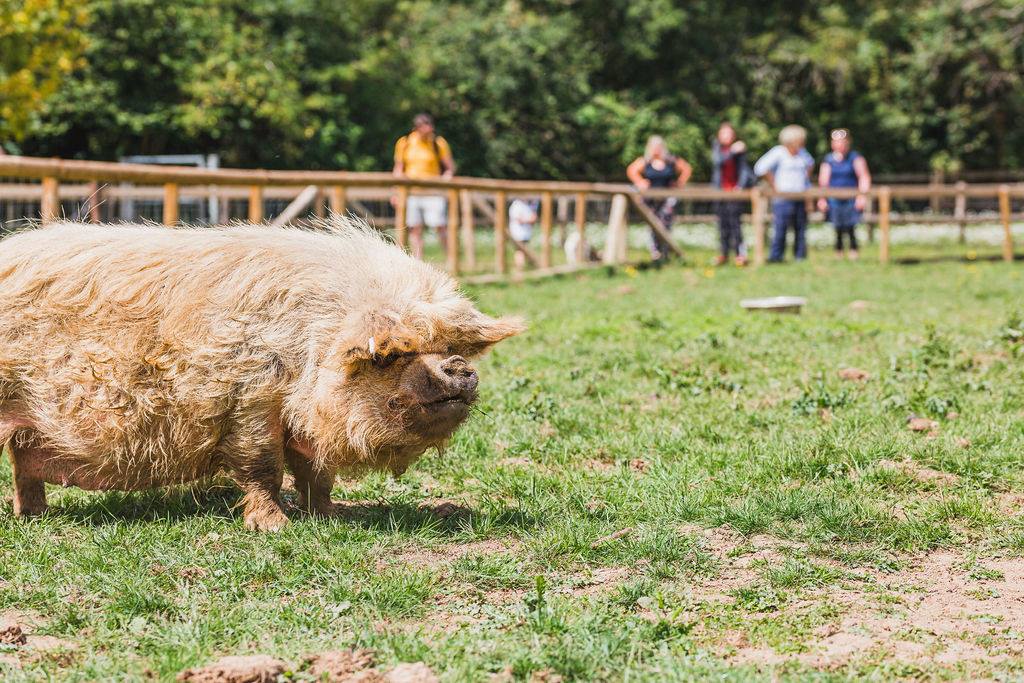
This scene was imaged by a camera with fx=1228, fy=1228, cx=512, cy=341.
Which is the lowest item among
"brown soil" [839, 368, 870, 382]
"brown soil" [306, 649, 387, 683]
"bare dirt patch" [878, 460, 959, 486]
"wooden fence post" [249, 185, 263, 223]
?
"brown soil" [306, 649, 387, 683]

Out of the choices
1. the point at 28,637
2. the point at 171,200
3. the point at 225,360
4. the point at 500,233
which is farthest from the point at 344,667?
A: the point at 500,233

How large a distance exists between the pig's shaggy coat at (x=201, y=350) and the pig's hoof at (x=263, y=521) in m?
0.25

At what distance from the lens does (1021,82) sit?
114 ft

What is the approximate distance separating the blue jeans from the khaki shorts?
6.30 meters

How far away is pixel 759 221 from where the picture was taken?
19062 mm

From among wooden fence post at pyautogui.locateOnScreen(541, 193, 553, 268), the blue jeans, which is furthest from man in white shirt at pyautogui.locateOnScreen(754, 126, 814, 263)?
wooden fence post at pyautogui.locateOnScreen(541, 193, 553, 268)

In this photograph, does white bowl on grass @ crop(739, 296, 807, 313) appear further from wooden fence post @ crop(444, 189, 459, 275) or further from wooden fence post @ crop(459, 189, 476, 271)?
wooden fence post @ crop(459, 189, 476, 271)

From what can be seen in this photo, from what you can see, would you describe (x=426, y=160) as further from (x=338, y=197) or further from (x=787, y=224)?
(x=787, y=224)

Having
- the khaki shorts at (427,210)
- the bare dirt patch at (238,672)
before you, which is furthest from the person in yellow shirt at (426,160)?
the bare dirt patch at (238,672)

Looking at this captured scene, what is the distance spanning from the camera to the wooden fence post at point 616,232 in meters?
18.2

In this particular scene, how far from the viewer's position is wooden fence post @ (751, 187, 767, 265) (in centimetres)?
1894

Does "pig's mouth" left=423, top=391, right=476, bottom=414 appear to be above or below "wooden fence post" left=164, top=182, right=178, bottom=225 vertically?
below

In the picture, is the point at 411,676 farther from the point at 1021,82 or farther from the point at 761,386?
the point at 1021,82

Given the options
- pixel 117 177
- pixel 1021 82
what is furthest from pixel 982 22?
pixel 117 177
